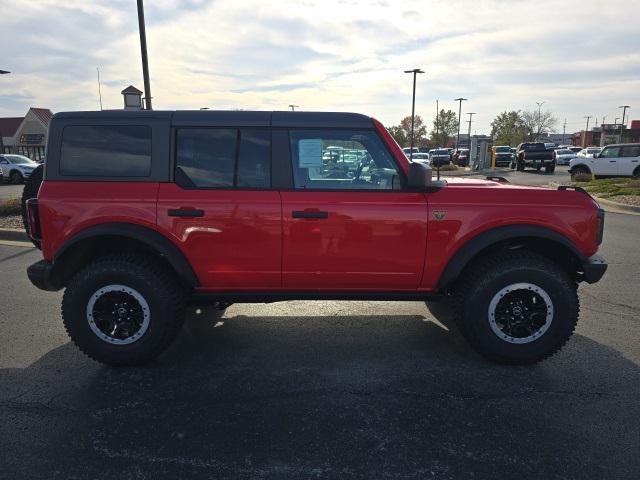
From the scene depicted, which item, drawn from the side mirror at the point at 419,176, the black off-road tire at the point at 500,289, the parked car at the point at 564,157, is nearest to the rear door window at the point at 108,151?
the side mirror at the point at 419,176

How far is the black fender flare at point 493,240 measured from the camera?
137 inches

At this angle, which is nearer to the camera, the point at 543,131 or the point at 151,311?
the point at 151,311

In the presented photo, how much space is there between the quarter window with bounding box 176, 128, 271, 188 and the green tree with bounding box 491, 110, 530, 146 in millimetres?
74691

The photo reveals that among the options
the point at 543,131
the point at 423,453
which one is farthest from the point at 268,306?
the point at 543,131

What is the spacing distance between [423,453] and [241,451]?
1.02 m

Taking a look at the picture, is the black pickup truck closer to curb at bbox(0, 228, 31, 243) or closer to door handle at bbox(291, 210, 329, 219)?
curb at bbox(0, 228, 31, 243)

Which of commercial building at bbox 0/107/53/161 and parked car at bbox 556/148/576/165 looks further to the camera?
commercial building at bbox 0/107/53/161

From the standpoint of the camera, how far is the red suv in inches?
136

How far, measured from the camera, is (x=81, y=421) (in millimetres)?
2879

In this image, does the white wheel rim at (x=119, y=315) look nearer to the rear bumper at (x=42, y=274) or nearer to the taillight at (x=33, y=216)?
the rear bumper at (x=42, y=274)

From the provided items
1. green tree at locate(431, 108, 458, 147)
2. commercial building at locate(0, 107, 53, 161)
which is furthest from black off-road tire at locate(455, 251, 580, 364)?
green tree at locate(431, 108, 458, 147)

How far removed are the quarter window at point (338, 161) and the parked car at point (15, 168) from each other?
23381 mm

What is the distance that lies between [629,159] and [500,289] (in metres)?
19.6

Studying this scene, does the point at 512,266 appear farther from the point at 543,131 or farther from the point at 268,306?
the point at 543,131
